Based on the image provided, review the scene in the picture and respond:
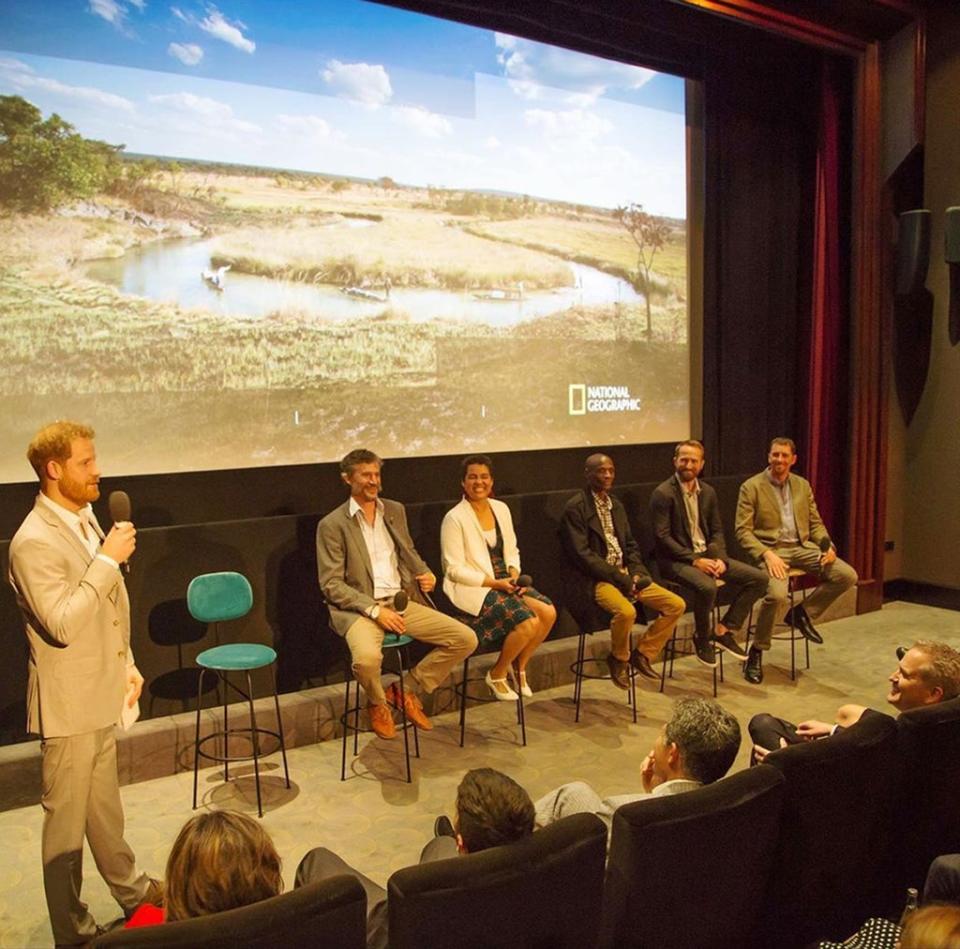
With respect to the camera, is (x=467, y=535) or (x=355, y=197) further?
(x=355, y=197)

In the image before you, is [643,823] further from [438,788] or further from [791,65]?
[791,65]

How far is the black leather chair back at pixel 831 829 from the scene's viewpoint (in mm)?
2131

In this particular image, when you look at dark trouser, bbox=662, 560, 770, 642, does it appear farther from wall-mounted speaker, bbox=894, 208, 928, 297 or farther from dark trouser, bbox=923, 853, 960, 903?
dark trouser, bbox=923, 853, 960, 903

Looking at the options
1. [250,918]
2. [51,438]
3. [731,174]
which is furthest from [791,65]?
[250,918]

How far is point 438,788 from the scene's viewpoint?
3.75m

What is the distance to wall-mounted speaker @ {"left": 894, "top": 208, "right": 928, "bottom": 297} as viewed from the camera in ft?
21.4

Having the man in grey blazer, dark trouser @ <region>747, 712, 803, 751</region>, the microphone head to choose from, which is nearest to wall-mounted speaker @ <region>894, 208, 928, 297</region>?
the man in grey blazer

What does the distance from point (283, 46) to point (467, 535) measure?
2.53 m

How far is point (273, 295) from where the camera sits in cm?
475

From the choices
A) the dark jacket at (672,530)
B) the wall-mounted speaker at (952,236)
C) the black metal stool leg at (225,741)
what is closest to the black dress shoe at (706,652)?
the dark jacket at (672,530)

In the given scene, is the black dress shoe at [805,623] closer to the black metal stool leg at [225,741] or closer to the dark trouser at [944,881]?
the black metal stool leg at [225,741]

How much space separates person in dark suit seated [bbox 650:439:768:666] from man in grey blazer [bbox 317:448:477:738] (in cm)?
139

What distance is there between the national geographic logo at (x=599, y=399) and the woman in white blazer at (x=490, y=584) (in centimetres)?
148

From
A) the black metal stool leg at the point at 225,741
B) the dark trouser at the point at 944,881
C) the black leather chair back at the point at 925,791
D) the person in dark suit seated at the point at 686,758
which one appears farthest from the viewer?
the black metal stool leg at the point at 225,741
